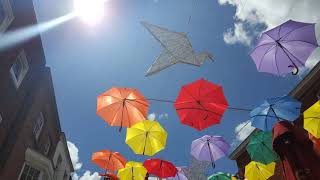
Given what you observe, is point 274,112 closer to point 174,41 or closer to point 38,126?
point 174,41

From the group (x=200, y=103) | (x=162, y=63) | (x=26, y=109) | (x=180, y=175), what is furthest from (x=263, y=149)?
(x=26, y=109)

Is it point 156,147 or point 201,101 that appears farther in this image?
point 156,147

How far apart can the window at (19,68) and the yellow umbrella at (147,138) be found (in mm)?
7408

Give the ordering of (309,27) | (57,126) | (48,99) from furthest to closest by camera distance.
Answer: (57,126)
(48,99)
(309,27)

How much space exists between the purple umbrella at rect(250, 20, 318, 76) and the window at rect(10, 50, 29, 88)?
480 inches

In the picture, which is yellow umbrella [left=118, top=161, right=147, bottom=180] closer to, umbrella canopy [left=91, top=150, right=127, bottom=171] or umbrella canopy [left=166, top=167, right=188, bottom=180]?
umbrella canopy [left=91, top=150, right=127, bottom=171]

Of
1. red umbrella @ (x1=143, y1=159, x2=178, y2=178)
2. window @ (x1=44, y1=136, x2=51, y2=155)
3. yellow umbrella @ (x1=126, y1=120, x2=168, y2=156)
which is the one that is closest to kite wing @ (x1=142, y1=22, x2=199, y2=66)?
yellow umbrella @ (x1=126, y1=120, x2=168, y2=156)

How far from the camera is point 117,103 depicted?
10.8 meters

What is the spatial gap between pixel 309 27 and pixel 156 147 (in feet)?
23.9

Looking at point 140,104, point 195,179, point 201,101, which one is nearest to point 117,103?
point 140,104

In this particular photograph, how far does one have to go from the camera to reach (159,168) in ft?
48.2

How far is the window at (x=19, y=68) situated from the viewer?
53.0ft

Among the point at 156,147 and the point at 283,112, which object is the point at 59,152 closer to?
the point at 156,147

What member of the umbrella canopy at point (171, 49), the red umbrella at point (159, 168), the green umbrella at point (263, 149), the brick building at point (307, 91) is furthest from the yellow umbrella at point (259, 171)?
the umbrella canopy at point (171, 49)
